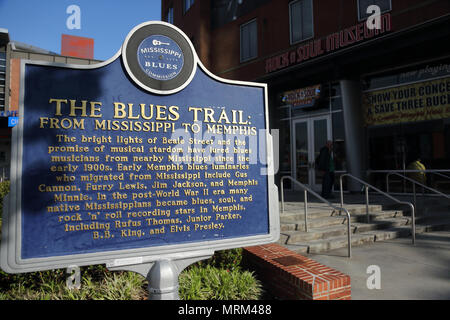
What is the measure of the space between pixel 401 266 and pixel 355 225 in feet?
6.91

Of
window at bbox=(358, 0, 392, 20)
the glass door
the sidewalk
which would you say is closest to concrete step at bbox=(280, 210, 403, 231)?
the sidewalk

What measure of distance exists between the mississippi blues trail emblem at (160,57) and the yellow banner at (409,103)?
1071cm

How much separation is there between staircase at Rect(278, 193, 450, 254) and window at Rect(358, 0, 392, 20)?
659cm

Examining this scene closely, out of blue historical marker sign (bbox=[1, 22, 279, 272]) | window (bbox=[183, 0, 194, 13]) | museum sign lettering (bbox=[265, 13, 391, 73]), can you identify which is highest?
window (bbox=[183, 0, 194, 13])

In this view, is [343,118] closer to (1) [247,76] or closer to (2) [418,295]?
(1) [247,76]

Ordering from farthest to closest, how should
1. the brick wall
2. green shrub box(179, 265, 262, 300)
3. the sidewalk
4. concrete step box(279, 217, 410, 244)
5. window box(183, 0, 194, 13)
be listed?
window box(183, 0, 194, 13)
concrete step box(279, 217, 410, 244)
the sidewalk
green shrub box(179, 265, 262, 300)
the brick wall

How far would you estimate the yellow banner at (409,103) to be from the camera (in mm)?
10367

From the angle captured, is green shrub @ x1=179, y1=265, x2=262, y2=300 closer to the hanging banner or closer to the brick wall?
the brick wall

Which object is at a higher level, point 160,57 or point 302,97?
point 302,97

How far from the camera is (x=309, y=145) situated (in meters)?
14.0

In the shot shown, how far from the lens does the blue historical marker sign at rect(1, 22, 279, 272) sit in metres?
2.44

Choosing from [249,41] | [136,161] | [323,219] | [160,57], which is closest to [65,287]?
[136,161]

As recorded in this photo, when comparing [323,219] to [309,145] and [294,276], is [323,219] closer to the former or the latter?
[294,276]

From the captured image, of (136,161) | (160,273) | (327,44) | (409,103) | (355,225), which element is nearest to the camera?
(160,273)
